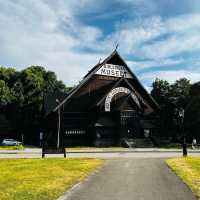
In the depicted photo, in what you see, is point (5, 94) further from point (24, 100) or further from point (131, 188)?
point (131, 188)

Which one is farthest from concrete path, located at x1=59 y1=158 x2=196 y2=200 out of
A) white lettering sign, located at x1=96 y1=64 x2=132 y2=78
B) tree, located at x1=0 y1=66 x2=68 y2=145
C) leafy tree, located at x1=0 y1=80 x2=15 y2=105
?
tree, located at x1=0 y1=66 x2=68 y2=145

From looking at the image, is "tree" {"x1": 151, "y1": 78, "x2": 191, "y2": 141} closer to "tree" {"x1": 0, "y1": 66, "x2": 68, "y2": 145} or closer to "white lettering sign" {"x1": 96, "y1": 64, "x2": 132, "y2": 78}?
"white lettering sign" {"x1": 96, "y1": 64, "x2": 132, "y2": 78}

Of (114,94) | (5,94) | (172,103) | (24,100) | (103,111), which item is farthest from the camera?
(24,100)

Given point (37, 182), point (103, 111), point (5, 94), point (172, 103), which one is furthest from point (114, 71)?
point (37, 182)

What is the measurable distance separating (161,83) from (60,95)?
66.6 ft

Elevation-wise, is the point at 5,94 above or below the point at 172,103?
above

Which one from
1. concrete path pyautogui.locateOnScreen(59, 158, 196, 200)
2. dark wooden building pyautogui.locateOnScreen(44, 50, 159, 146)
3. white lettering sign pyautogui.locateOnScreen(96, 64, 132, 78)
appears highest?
white lettering sign pyautogui.locateOnScreen(96, 64, 132, 78)

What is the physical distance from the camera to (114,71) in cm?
6134

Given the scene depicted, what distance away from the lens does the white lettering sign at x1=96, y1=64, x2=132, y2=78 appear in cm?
6019

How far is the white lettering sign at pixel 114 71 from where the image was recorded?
60188 mm

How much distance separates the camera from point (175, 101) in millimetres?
66688

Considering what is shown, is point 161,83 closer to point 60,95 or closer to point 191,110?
point 191,110

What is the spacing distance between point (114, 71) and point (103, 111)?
8365 mm

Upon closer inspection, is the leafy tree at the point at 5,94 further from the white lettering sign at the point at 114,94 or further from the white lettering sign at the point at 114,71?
the white lettering sign at the point at 114,94
